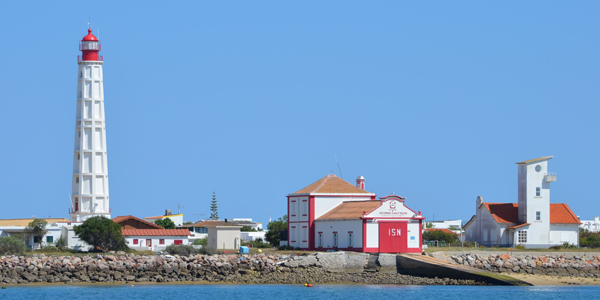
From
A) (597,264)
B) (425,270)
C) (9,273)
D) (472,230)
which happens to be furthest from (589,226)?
(9,273)

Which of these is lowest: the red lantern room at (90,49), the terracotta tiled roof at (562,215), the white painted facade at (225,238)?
the white painted facade at (225,238)

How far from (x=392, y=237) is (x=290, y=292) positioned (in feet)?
34.3

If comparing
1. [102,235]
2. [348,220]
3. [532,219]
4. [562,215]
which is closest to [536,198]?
[532,219]

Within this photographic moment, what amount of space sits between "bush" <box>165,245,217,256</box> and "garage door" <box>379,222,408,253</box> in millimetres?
8739

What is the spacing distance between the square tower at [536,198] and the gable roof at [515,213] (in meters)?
0.63

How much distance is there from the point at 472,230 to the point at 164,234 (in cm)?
1879

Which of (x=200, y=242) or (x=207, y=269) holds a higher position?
(x=200, y=242)

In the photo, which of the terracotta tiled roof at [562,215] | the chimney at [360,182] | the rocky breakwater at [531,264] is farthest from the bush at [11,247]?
the terracotta tiled roof at [562,215]

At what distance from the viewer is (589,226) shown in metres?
113

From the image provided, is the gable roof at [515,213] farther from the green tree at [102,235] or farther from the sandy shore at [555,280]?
the green tree at [102,235]

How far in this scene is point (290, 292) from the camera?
157ft

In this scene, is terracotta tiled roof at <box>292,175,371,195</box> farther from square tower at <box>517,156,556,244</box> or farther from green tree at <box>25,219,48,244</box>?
green tree at <box>25,219,48,244</box>

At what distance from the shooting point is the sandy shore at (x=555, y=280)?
2059 inches

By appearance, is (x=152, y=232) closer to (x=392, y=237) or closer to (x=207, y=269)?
(x=207, y=269)
